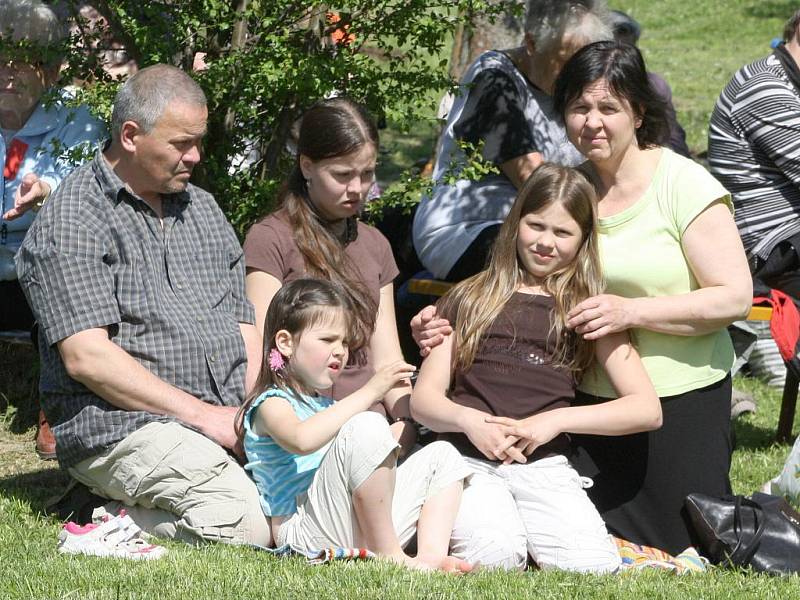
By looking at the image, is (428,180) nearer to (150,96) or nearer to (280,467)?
(150,96)

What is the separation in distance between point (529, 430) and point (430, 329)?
1.84ft

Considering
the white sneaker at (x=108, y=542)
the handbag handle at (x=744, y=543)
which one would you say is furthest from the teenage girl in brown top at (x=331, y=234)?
the handbag handle at (x=744, y=543)

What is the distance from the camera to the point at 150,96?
14.6 ft

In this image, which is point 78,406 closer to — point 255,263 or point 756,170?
point 255,263

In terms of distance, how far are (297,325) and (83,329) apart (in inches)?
28.8

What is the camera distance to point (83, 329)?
421 centimetres

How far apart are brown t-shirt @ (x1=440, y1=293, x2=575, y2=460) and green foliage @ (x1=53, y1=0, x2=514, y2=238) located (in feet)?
4.12

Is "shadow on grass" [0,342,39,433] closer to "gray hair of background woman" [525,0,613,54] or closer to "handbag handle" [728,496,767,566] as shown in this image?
"gray hair of background woman" [525,0,613,54]

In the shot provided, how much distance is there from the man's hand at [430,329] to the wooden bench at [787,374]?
1.30 metres

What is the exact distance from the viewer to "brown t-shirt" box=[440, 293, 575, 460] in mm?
4359

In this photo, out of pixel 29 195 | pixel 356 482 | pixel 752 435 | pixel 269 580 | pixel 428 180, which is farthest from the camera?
pixel 752 435

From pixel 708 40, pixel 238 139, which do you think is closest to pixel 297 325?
pixel 238 139

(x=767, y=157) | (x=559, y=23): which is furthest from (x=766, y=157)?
(x=559, y=23)

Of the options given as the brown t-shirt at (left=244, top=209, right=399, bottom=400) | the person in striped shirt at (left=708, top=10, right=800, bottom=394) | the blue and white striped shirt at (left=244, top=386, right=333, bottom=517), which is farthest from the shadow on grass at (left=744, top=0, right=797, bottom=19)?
the blue and white striped shirt at (left=244, top=386, right=333, bottom=517)
